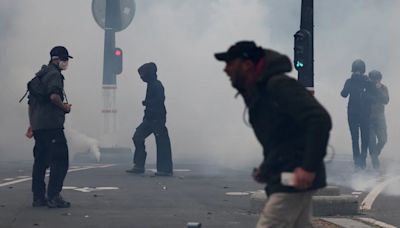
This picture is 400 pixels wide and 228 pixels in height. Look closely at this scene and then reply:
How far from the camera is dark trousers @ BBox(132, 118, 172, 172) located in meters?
16.1

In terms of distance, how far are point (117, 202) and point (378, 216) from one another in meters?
2.81

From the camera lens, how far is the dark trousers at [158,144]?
53.0ft

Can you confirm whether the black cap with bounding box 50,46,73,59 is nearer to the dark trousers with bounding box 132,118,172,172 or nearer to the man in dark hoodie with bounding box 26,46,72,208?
the man in dark hoodie with bounding box 26,46,72,208

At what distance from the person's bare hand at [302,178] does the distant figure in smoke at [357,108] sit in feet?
42.9

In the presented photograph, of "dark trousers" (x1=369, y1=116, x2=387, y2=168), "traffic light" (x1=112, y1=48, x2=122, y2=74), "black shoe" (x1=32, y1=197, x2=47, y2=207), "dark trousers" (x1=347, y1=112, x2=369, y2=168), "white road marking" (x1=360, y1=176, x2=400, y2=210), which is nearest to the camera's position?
"black shoe" (x1=32, y1=197, x2=47, y2=207)

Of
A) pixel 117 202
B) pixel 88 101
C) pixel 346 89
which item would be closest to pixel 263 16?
pixel 88 101

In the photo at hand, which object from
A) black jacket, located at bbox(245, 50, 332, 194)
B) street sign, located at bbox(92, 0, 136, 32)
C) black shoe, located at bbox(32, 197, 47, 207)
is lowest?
black shoe, located at bbox(32, 197, 47, 207)

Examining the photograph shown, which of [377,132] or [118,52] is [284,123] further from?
[118,52]

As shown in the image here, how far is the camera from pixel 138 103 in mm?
27531

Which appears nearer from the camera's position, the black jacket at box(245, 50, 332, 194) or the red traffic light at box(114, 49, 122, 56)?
the black jacket at box(245, 50, 332, 194)

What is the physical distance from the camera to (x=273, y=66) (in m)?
5.83

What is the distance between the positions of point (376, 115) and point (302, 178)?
13919mm

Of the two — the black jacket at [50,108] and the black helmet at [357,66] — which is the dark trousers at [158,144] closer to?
the black helmet at [357,66]

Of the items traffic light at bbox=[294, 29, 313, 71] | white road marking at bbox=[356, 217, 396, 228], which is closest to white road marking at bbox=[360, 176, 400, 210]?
white road marking at bbox=[356, 217, 396, 228]
